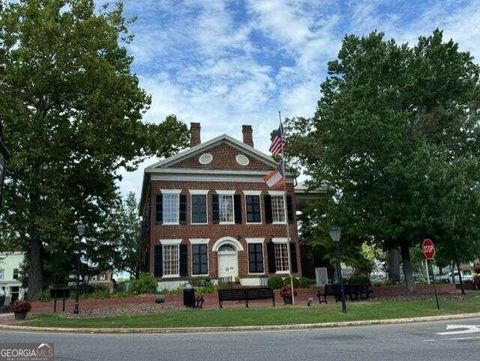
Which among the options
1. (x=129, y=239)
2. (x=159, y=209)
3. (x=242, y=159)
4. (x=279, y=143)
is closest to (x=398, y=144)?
(x=279, y=143)

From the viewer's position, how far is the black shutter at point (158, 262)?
3128 centimetres

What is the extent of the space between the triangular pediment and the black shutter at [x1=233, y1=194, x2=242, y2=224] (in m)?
2.19

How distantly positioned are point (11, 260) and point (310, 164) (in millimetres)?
53245

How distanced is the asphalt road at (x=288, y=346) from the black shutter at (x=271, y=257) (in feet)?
65.4

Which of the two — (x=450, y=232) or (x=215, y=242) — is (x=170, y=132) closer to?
(x=215, y=242)

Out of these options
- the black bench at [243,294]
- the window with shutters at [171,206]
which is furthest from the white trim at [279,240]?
the black bench at [243,294]

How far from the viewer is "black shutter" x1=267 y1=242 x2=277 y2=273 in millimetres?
33500

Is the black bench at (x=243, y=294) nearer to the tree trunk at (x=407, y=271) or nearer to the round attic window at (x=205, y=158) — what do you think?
the tree trunk at (x=407, y=271)

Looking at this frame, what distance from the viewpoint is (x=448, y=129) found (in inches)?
1160

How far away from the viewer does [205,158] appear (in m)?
34.4

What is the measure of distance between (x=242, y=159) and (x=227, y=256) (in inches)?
286

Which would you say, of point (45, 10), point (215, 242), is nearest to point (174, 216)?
point (215, 242)

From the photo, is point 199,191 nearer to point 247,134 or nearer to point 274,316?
point 247,134

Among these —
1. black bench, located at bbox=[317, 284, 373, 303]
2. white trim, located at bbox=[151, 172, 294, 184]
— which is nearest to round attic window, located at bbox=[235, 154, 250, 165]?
white trim, located at bbox=[151, 172, 294, 184]
